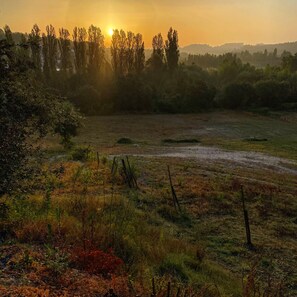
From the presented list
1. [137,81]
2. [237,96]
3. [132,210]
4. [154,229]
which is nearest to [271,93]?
[237,96]

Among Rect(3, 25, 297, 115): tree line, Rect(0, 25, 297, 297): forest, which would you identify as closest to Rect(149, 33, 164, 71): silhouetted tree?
Rect(3, 25, 297, 115): tree line

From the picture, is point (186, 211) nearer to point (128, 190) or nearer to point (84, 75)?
point (128, 190)

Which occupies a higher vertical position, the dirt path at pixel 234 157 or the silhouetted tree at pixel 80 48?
the silhouetted tree at pixel 80 48

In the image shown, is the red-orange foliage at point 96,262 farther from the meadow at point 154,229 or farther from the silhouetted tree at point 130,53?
the silhouetted tree at point 130,53

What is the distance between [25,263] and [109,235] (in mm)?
3926

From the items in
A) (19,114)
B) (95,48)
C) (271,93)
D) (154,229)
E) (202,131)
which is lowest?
(202,131)

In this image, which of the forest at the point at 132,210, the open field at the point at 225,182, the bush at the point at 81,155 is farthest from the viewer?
the bush at the point at 81,155

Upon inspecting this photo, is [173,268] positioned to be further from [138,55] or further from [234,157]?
[138,55]

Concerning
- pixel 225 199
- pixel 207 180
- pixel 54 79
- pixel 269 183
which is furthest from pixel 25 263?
pixel 54 79

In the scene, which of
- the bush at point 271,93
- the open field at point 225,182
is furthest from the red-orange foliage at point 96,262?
the bush at point 271,93

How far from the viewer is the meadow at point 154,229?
1038 centimetres

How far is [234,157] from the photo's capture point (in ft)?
149

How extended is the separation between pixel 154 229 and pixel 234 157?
29.3m

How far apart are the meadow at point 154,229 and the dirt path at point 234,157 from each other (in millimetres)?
222
